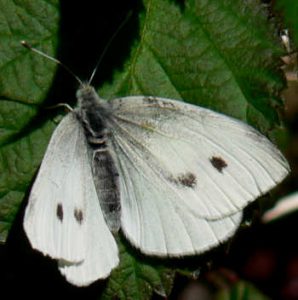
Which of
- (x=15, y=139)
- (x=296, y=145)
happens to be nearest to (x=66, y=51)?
(x=15, y=139)

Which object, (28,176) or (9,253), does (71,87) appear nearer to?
(28,176)

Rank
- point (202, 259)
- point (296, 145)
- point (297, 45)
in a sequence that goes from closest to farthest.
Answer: point (297, 45) < point (202, 259) < point (296, 145)

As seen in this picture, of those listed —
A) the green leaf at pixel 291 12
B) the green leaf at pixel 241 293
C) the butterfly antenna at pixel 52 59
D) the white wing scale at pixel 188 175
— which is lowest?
the green leaf at pixel 241 293

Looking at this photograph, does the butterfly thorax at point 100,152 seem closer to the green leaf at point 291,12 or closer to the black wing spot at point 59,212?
the black wing spot at point 59,212

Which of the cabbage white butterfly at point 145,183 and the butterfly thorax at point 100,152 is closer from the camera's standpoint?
the cabbage white butterfly at point 145,183

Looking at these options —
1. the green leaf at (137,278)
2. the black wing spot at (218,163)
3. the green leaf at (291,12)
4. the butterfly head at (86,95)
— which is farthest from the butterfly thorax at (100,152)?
the green leaf at (291,12)

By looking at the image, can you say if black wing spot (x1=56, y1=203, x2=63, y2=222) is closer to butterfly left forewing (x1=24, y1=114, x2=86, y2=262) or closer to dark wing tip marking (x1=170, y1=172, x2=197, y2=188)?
butterfly left forewing (x1=24, y1=114, x2=86, y2=262)
